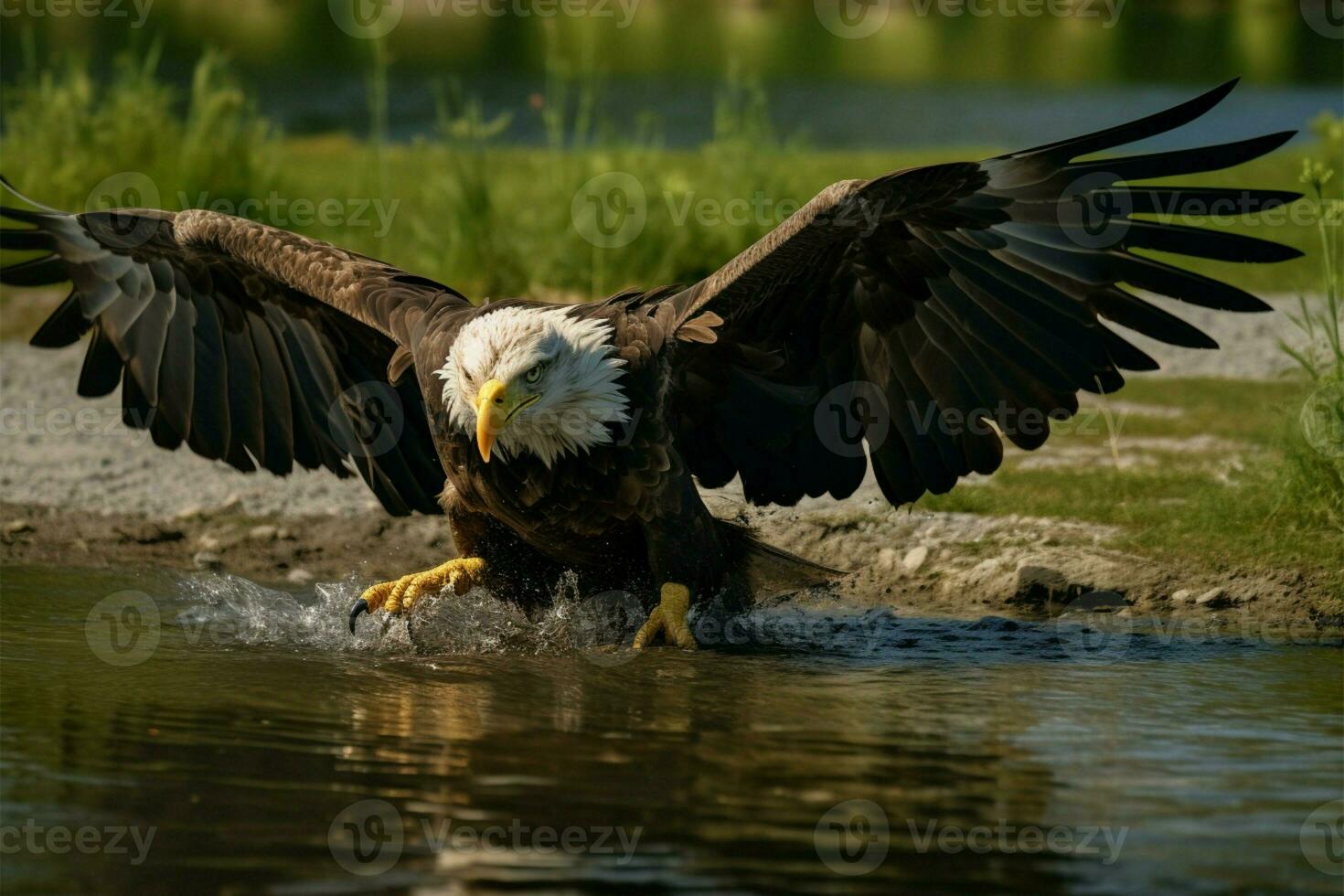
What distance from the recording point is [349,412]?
282 inches

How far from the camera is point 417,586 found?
648 centimetres

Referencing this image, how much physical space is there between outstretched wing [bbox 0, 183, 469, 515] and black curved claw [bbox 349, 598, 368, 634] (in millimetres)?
848

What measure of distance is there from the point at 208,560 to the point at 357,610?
1574 mm

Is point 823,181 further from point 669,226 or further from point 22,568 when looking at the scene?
point 22,568

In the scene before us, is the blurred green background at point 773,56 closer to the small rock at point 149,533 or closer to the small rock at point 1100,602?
the small rock at point 149,533

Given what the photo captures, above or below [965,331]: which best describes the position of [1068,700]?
below

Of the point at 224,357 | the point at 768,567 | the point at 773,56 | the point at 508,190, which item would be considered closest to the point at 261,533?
the point at 224,357

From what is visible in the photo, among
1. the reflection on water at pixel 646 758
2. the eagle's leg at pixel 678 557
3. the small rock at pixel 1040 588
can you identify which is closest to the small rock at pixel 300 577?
the reflection on water at pixel 646 758

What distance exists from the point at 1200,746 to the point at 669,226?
7.00m

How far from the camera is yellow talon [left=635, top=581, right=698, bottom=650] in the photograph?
611cm

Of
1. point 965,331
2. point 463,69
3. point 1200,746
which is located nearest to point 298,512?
point 965,331

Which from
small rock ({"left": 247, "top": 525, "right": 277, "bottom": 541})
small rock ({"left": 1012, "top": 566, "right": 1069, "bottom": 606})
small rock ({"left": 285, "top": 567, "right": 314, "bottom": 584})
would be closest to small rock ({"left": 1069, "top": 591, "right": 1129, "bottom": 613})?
small rock ({"left": 1012, "top": 566, "right": 1069, "bottom": 606})

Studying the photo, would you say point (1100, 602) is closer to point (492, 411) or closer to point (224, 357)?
point (492, 411)

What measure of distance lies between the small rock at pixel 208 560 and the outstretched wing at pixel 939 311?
7.84 feet
